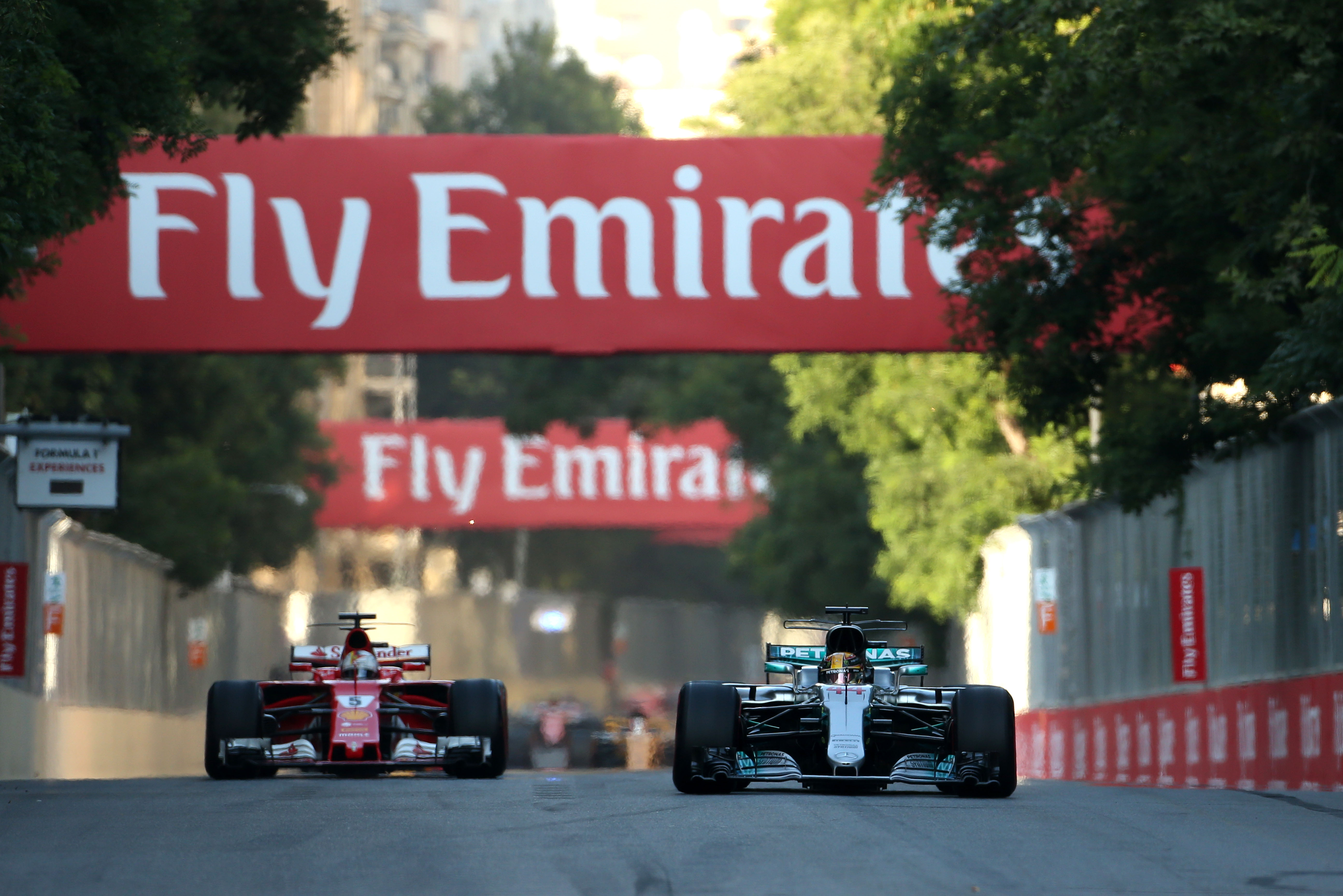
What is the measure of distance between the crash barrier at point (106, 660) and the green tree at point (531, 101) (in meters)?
46.7

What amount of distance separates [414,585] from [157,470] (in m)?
49.5

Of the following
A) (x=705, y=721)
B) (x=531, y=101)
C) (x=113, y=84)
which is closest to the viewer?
(x=705, y=721)

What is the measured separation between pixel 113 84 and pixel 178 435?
22552 mm

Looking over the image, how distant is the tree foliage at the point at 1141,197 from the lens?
17.6 m

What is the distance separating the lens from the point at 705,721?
14977 millimetres

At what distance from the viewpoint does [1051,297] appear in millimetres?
22953

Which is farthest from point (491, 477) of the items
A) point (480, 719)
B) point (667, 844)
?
point (667, 844)

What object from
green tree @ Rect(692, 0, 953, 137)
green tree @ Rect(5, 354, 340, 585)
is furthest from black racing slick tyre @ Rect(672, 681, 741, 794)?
green tree @ Rect(692, 0, 953, 137)

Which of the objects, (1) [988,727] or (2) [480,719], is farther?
(2) [480,719]

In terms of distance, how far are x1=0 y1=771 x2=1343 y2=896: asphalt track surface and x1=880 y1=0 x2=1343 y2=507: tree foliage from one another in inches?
196

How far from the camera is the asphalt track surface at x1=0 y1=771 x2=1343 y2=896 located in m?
9.88

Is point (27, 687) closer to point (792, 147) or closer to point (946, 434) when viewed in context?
point (792, 147)

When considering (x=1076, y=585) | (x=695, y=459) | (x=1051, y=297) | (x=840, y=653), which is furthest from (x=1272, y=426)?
(x=695, y=459)

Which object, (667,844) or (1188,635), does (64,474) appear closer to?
(1188,635)
